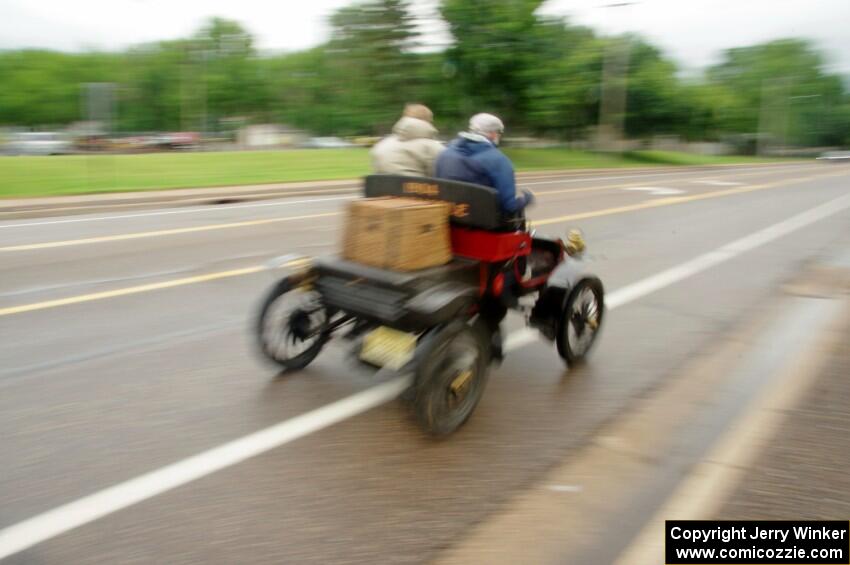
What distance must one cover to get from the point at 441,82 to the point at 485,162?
34.8m

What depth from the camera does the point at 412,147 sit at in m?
4.71

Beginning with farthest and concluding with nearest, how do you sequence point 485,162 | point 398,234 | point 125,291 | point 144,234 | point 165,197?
point 165,197 → point 144,234 → point 125,291 → point 485,162 → point 398,234

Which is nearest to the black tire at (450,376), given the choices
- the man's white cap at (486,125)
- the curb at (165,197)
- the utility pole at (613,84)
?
the man's white cap at (486,125)

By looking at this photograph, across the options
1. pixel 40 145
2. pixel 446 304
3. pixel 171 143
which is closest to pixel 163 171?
pixel 40 145

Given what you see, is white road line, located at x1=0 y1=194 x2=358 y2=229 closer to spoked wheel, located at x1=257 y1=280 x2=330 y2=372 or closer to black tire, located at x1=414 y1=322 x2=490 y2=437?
spoked wheel, located at x1=257 y1=280 x2=330 y2=372

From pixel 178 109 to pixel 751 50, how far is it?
78802 mm

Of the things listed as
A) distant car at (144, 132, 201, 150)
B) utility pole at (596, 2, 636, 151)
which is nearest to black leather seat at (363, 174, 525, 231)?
utility pole at (596, 2, 636, 151)

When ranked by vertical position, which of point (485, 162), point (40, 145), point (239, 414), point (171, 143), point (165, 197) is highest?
point (171, 143)

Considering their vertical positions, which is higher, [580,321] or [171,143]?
[171,143]

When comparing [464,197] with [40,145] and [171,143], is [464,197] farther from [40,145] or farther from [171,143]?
[171,143]

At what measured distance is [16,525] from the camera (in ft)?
9.15

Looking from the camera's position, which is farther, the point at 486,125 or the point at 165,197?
the point at 165,197

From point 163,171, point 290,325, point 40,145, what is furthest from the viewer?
point 40,145

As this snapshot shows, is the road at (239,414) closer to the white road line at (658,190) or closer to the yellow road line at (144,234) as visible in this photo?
the yellow road line at (144,234)
